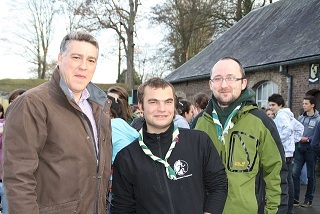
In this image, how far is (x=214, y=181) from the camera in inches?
98.7

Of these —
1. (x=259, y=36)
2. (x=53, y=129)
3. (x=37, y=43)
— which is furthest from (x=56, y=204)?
(x=37, y=43)

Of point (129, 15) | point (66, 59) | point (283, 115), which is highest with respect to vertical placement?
point (129, 15)

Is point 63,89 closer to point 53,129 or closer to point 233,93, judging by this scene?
point 53,129

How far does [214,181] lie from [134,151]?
60 cm

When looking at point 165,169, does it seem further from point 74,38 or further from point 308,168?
point 308,168

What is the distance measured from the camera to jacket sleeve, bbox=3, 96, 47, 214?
2010 mm

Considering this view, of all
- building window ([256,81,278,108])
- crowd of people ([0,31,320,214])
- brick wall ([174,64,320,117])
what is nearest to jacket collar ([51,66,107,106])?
crowd of people ([0,31,320,214])

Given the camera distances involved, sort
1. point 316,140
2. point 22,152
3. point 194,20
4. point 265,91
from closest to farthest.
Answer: point 22,152, point 316,140, point 265,91, point 194,20

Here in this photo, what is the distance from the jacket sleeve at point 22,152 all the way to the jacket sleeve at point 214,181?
3.64 ft

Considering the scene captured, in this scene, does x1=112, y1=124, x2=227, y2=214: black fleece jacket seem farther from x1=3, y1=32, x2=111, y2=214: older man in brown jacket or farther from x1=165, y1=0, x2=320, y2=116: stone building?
x1=165, y1=0, x2=320, y2=116: stone building

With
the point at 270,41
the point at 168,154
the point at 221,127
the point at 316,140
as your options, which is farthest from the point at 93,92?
the point at 270,41

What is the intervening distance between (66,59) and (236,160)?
4.88 feet

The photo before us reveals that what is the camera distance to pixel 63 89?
2.29m

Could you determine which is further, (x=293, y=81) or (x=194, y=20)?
(x=194, y=20)
